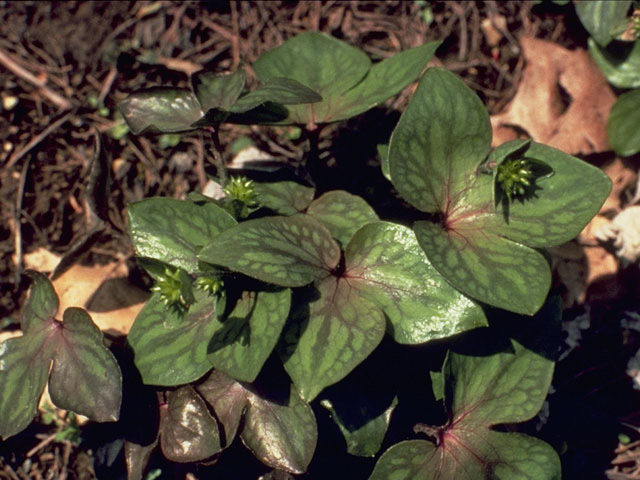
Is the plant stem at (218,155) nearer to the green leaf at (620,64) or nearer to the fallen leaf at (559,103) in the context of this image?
the fallen leaf at (559,103)

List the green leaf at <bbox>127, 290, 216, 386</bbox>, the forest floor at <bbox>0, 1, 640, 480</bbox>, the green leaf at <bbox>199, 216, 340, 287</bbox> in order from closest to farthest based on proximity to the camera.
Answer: the green leaf at <bbox>199, 216, 340, 287</bbox> → the green leaf at <bbox>127, 290, 216, 386</bbox> → the forest floor at <bbox>0, 1, 640, 480</bbox>

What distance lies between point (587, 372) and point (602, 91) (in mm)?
1517

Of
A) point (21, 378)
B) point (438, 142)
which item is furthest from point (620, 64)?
point (21, 378)

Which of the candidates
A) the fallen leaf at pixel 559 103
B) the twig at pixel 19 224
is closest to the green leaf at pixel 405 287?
the fallen leaf at pixel 559 103

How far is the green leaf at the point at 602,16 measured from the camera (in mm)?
3344

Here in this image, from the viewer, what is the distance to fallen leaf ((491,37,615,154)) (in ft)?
11.4

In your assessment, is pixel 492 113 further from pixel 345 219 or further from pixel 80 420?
pixel 80 420

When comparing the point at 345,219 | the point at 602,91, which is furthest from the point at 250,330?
the point at 602,91

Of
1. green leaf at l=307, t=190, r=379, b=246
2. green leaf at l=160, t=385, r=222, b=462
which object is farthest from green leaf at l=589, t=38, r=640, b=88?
green leaf at l=160, t=385, r=222, b=462

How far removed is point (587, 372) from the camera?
3.11 metres

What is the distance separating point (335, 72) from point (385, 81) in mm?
261

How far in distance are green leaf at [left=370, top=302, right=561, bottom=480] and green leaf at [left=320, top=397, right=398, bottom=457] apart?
5.5 inches

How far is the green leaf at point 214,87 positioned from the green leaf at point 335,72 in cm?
26

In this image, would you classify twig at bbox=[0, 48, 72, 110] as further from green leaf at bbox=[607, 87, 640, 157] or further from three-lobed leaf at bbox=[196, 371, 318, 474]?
green leaf at bbox=[607, 87, 640, 157]
